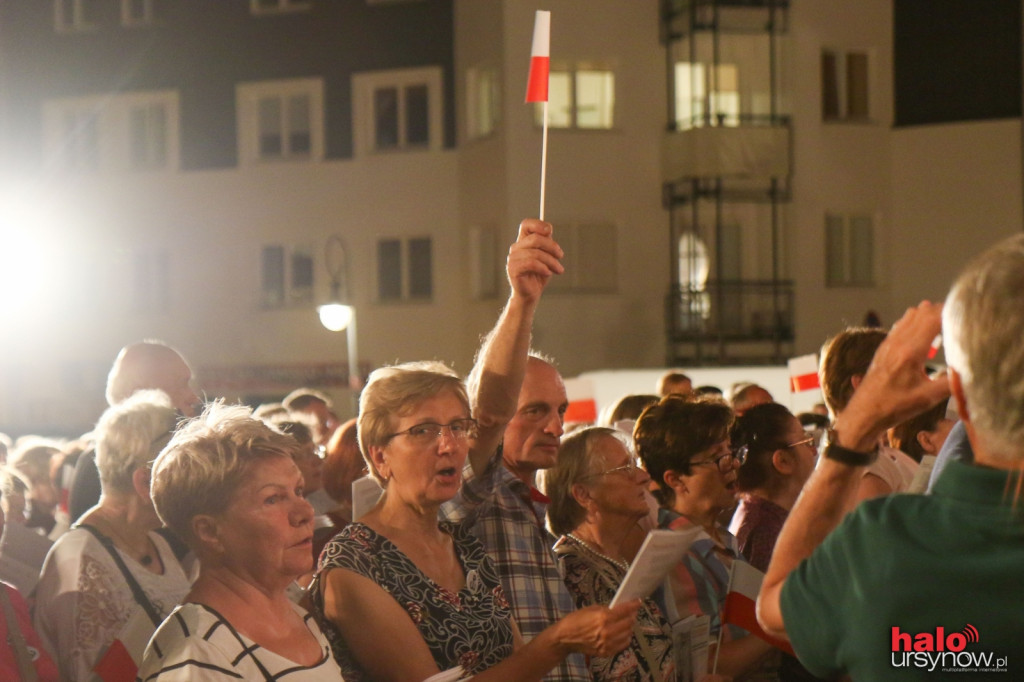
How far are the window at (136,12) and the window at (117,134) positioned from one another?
158cm

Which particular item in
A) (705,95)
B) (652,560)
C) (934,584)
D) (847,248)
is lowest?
(652,560)

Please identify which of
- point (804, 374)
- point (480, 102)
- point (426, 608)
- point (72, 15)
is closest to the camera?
point (426, 608)

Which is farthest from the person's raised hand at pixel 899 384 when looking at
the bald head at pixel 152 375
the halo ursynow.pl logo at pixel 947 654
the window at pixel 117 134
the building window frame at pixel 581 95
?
the window at pixel 117 134

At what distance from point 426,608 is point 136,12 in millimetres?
26520

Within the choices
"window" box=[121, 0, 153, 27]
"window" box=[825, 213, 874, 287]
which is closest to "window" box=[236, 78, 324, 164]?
"window" box=[121, 0, 153, 27]

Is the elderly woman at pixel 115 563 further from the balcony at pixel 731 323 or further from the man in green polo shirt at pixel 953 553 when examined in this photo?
the balcony at pixel 731 323

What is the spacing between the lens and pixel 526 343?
3.98 metres

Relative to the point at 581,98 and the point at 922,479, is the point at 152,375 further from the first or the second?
the point at 581,98

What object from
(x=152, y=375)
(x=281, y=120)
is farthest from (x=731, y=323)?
(x=152, y=375)

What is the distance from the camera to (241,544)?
3.25 metres

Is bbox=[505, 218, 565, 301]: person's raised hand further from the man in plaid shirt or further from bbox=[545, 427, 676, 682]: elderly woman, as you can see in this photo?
bbox=[545, 427, 676, 682]: elderly woman

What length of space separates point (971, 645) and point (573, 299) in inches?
800

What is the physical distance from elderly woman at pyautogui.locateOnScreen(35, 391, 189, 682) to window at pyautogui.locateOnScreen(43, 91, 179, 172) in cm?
2352

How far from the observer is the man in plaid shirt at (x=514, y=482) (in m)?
3.90
